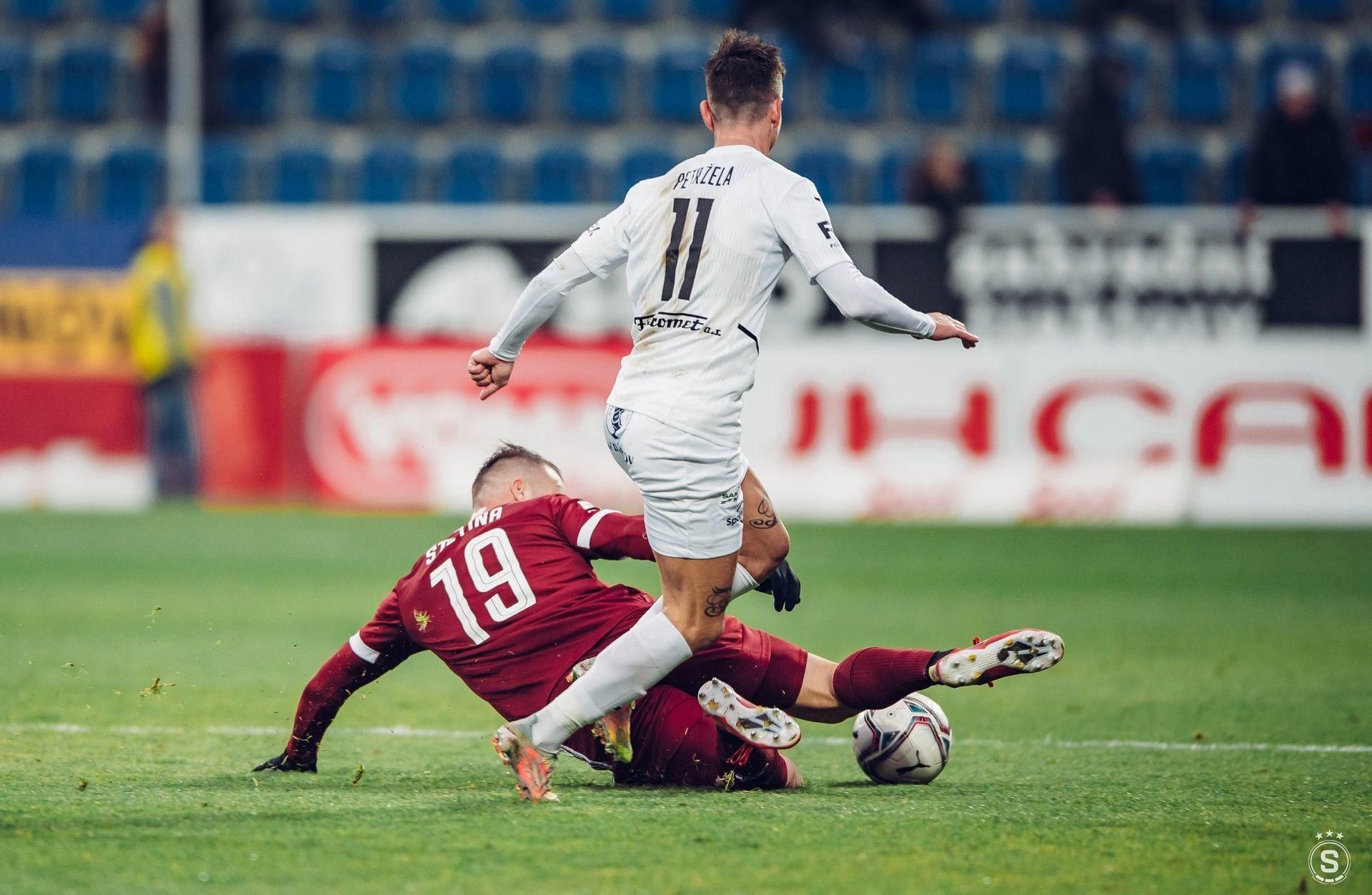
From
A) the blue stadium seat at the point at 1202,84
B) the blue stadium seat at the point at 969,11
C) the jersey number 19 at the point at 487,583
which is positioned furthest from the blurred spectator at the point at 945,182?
the jersey number 19 at the point at 487,583

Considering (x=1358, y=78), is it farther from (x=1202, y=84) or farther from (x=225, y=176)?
(x=225, y=176)

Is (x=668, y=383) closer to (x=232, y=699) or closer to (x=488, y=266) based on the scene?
(x=232, y=699)

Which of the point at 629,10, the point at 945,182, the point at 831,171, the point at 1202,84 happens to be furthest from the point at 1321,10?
the point at 629,10

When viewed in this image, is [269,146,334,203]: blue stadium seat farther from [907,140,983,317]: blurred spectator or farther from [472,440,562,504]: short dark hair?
[472,440,562,504]: short dark hair

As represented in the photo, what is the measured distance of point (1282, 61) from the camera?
15.9 metres

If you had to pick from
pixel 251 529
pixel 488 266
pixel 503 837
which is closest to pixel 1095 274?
pixel 488 266

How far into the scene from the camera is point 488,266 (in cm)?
1364

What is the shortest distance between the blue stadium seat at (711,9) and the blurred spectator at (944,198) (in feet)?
9.37

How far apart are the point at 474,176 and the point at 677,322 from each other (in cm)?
1150

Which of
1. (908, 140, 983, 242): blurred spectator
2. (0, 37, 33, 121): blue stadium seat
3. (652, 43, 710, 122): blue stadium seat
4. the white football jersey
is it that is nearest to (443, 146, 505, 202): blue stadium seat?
(652, 43, 710, 122): blue stadium seat

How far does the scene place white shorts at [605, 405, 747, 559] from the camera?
459cm

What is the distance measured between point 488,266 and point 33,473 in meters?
3.76

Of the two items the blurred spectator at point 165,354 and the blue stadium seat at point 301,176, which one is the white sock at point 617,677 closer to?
the blurred spectator at point 165,354

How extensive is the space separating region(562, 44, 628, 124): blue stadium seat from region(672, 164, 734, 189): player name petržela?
11917mm
